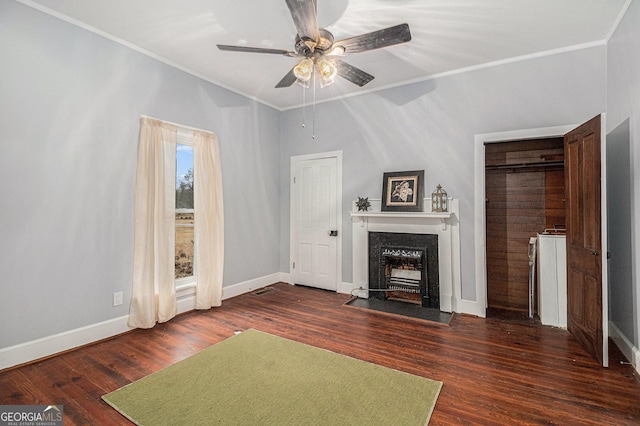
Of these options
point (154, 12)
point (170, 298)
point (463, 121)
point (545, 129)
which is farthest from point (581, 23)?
point (170, 298)

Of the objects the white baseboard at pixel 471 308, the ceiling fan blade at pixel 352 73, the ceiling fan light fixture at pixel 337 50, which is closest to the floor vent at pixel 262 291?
the white baseboard at pixel 471 308

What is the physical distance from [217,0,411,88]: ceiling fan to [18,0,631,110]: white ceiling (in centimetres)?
47

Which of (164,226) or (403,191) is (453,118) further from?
(164,226)

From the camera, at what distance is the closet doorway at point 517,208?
3.95 m

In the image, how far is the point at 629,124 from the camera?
103 inches

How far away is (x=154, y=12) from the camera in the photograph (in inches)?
105

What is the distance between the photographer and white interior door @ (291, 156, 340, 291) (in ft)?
15.9

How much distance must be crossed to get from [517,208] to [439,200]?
1198mm

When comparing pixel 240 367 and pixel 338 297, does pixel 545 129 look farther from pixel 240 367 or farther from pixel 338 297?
pixel 240 367

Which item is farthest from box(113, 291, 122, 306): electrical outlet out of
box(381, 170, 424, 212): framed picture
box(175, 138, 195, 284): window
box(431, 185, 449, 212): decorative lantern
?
box(431, 185, 449, 212): decorative lantern

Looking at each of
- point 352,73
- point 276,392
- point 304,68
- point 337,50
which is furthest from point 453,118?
point 276,392

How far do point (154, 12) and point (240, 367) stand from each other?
3.24 metres

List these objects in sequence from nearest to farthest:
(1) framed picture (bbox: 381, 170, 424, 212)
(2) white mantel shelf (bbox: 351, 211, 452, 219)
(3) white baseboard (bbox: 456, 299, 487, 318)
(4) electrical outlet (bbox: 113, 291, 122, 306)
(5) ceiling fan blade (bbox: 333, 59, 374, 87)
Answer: (5) ceiling fan blade (bbox: 333, 59, 374, 87), (4) electrical outlet (bbox: 113, 291, 122, 306), (3) white baseboard (bbox: 456, 299, 487, 318), (2) white mantel shelf (bbox: 351, 211, 452, 219), (1) framed picture (bbox: 381, 170, 424, 212)

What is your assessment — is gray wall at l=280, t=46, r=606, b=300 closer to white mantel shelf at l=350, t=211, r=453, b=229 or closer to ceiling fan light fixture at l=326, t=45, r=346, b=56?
white mantel shelf at l=350, t=211, r=453, b=229
